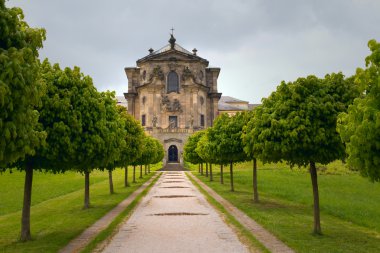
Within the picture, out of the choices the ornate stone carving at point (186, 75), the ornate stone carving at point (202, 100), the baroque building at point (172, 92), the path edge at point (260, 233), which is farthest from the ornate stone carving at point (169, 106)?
the path edge at point (260, 233)

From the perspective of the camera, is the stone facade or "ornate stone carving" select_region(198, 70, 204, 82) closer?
the stone facade

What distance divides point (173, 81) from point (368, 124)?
85.6 meters

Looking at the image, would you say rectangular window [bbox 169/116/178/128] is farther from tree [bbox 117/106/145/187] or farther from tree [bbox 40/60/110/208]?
tree [bbox 40/60/110/208]

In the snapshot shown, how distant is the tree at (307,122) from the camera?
13758mm

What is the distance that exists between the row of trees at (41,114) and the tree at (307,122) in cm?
629

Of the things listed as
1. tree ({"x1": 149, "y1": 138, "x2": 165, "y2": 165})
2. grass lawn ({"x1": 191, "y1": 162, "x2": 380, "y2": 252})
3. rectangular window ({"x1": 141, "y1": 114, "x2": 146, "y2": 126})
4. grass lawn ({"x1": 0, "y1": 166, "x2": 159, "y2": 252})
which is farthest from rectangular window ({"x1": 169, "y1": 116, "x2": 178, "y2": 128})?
grass lawn ({"x1": 191, "y1": 162, "x2": 380, "y2": 252})

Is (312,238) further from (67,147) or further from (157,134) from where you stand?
(157,134)

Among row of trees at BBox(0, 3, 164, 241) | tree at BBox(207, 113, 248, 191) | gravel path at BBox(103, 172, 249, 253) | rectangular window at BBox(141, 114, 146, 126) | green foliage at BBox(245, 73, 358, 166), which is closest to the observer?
row of trees at BBox(0, 3, 164, 241)

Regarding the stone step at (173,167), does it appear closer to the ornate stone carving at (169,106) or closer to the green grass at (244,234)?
the ornate stone carving at (169,106)

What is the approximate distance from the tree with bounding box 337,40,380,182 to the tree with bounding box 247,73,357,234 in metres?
4.48

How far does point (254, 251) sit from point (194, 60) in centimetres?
8471

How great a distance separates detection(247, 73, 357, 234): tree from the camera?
45.1 ft

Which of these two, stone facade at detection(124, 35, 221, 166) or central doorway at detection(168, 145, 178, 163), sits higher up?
stone facade at detection(124, 35, 221, 166)

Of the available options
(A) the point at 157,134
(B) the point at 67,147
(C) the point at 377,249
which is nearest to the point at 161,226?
(B) the point at 67,147
